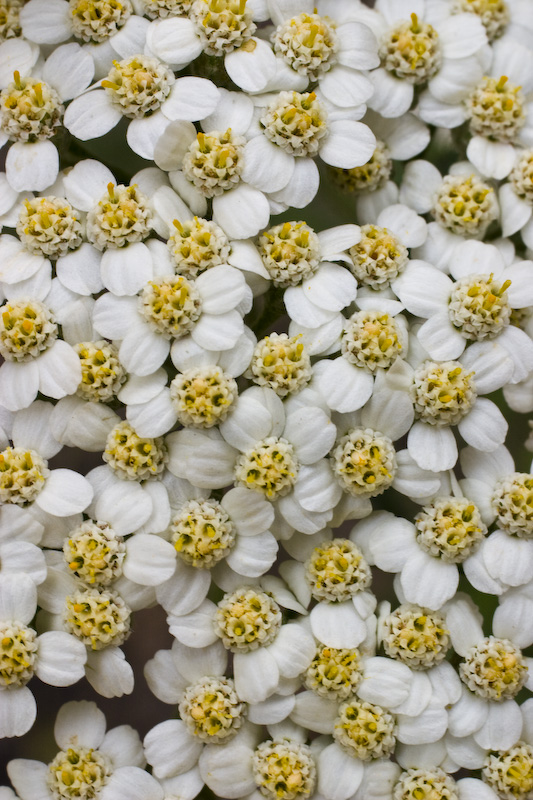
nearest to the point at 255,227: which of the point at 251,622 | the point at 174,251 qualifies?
the point at 174,251

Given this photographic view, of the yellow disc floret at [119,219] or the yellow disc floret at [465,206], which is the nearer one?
the yellow disc floret at [119,219]

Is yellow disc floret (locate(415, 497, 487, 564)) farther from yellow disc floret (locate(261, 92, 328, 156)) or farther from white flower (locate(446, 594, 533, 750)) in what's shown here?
yellow disc floret (locate(261, 92, 328, 156))

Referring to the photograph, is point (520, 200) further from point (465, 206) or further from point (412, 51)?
point (412, 51)

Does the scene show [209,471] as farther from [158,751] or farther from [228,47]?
[228,47]

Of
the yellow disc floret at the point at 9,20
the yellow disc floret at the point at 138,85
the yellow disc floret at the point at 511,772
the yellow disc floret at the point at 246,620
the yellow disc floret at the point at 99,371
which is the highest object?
the yellow disc floret at the point at 138,85

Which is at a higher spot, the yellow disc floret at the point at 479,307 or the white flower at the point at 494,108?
the white flower at the point at 494,108

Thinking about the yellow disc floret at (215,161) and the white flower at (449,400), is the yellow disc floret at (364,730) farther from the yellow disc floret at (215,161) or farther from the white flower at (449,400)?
the yellow disc floret at (215,161)

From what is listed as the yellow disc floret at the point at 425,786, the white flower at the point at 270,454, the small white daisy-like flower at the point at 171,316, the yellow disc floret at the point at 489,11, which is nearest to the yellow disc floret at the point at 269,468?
the white flower at the point at 270,454
